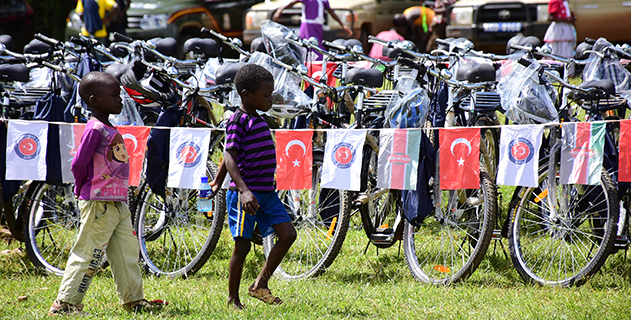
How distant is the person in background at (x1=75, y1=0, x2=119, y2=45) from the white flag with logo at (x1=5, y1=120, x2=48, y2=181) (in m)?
6.80

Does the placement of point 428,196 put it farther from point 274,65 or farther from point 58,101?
point 58,101

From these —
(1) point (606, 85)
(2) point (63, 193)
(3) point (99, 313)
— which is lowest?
(3) point (99, 313)

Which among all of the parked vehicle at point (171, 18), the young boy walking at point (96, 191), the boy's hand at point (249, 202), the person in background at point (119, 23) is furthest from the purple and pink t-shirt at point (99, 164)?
the person in background at point (119, 23)

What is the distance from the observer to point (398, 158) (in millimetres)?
5043

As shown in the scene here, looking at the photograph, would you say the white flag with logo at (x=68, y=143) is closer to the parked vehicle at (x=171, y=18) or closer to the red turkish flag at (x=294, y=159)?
the red turkish flag at (x=294, y=159)

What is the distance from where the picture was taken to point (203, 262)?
17.4 feet

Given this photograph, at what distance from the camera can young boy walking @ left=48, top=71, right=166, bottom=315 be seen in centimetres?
414

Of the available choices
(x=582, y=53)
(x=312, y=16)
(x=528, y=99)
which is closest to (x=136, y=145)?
(x=528, y=99)

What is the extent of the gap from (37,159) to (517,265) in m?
3.75

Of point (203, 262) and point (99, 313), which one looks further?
point (203, 262)

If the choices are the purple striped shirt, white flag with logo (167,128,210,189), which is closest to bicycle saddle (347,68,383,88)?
white flag with logo (167,128,210,189)

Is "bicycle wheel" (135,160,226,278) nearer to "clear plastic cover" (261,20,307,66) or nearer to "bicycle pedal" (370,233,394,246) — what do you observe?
"clear plastic cover" (261,20,307,66)

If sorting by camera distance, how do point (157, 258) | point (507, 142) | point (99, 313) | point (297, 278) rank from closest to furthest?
point (99, 313), point (507, 142), point (297, 278), point (157, 258)

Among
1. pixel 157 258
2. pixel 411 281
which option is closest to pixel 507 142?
pixel 411 281
